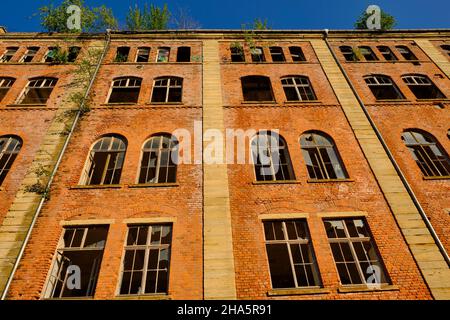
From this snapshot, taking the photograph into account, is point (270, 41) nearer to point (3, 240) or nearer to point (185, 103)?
point (185, 103)

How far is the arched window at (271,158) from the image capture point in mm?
10114

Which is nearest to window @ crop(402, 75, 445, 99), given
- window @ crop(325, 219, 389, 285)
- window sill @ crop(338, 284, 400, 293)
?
window @ crop(325, 219, 389, 285)

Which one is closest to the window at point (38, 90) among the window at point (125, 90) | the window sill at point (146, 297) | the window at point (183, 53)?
the window at point (125, 90)

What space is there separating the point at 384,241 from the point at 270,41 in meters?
12.0

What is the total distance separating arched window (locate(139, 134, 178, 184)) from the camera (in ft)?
32.8

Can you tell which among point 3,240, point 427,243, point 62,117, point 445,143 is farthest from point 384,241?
point 62,117

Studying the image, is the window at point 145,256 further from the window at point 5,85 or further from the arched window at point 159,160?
the window at point 5,85

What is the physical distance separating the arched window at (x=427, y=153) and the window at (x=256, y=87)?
6.14m

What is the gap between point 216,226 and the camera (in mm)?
8391

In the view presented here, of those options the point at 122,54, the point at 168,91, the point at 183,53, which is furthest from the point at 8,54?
the point at 168,91

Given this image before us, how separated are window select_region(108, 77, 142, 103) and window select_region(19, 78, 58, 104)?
2.70 meters

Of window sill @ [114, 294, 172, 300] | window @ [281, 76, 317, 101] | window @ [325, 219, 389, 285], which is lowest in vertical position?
window sill @ [114, 294, 172, 300]

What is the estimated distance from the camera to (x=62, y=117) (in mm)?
11453

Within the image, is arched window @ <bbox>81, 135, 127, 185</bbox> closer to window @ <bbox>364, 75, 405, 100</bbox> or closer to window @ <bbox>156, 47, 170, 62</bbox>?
window @ <bbox>156, 47, 170, 62</bbox>
